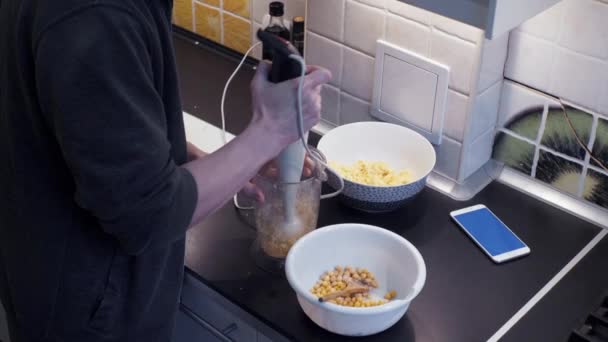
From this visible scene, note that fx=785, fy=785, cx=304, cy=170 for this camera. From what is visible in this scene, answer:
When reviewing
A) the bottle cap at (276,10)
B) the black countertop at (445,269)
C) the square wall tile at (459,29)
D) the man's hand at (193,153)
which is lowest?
the black countertop at (445,269)

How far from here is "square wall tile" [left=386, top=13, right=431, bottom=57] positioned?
146cm

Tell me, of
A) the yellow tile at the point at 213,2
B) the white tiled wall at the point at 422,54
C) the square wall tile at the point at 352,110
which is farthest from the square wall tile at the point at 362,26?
the yellow tile at the point at 213,2

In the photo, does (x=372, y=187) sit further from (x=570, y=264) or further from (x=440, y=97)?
(x=570, y=264)

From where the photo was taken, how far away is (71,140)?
933 millimetres

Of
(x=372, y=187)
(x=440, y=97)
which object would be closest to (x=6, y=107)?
(x=372, y=187)

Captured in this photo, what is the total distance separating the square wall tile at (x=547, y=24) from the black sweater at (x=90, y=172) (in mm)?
678

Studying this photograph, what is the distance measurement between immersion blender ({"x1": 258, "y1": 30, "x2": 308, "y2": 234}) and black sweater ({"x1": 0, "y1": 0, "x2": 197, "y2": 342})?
0.14 m

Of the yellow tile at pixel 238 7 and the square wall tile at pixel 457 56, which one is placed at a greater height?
the square wall tile at pixel 457 56

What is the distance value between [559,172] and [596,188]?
0.08 metres

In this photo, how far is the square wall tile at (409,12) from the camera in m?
1.44

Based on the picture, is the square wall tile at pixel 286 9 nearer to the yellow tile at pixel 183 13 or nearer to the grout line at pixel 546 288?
the yellow tile at pixel 183 13

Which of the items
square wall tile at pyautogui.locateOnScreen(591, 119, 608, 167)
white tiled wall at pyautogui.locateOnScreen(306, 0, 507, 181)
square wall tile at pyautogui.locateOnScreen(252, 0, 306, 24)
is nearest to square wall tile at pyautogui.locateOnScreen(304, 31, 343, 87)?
white tiled wall at pyautogui.locateOnScreen(306, 0, 507, 181)

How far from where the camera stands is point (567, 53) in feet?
4.56

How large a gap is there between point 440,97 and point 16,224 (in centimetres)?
79
